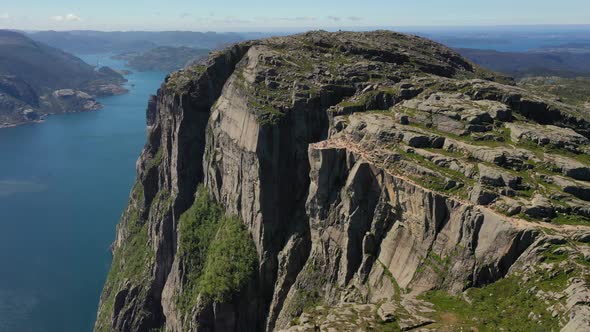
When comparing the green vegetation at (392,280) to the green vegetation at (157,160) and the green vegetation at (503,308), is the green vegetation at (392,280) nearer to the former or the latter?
the green vegetation at (503,308)

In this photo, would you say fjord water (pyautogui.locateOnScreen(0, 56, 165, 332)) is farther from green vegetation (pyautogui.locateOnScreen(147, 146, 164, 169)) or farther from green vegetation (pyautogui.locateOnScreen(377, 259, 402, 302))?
green vegetation (pyautogui.locateOnScreen(377, 259, 402, 302))

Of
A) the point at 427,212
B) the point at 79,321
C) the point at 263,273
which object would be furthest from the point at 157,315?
the point at 427,212

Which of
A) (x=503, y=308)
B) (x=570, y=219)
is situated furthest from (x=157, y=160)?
(x=570, y=219)

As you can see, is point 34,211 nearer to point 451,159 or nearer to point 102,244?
point 102,244

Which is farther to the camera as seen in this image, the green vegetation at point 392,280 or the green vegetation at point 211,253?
the green vegetation at point 211,253

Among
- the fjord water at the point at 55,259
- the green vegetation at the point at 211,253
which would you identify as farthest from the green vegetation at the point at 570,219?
the fjord water at the point at 55,259

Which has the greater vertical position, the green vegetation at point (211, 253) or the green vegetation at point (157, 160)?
the green vegetation at point (157, 160)

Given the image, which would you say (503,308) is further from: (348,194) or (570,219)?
(348,194)
